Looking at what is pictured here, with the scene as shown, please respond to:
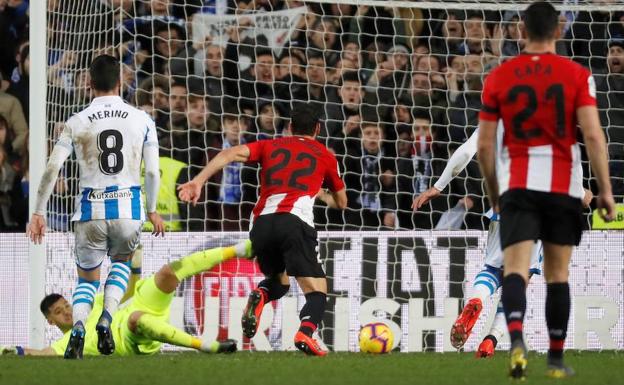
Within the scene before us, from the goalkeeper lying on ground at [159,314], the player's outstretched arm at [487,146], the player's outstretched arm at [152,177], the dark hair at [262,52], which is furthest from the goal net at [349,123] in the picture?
the player's outstretched arm at [487,146]

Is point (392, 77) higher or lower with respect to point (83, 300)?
higher

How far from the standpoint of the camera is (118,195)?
8695 mm

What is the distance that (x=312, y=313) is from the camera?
29.1 feet

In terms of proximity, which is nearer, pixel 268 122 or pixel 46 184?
pixel 46 184

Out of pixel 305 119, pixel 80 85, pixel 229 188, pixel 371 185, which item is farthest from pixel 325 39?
pixel 305 119

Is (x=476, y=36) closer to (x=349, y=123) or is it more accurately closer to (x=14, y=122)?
(x=349, y=123)

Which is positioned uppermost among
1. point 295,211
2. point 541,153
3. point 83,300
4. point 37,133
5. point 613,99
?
point 613,99

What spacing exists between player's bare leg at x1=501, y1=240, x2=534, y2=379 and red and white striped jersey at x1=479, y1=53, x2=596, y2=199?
310 millimetres

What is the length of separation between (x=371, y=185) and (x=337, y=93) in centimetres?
99

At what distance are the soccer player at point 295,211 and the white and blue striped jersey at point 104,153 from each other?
798mm

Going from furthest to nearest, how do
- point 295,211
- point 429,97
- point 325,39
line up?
point 325,39, point 429,97, point 295,211

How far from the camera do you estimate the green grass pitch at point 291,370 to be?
6.65m

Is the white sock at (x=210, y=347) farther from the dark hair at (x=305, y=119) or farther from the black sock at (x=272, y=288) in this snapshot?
the dark hair at (x=305, y=119)

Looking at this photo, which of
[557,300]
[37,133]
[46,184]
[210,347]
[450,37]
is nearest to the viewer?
[557,300]
